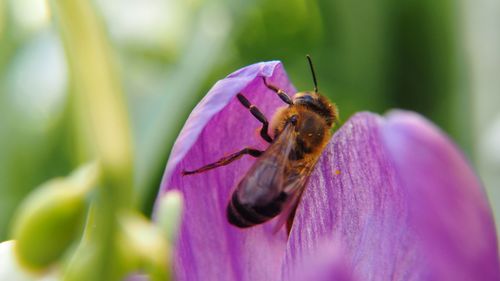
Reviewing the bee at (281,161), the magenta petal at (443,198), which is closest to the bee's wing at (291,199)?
the bee at (281,161)

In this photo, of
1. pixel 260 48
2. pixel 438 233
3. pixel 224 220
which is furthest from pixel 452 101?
pixel 438 233

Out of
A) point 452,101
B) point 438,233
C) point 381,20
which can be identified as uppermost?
point 438,233

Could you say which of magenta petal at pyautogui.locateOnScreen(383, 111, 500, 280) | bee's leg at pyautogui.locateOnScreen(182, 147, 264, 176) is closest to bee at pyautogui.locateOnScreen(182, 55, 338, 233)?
bee's leg at pyautogui.locateOnScreen(182, 147, 264, 176)

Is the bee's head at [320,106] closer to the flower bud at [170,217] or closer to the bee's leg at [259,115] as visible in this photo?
the bee's leg at [259,115]

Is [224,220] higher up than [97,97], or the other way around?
[97,97]

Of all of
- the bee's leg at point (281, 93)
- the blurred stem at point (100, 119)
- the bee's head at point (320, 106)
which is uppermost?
the blurred stem at point (100, 119)

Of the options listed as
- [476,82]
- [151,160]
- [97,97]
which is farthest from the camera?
[476,82]

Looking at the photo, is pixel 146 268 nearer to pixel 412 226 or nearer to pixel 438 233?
pixel 438 233
